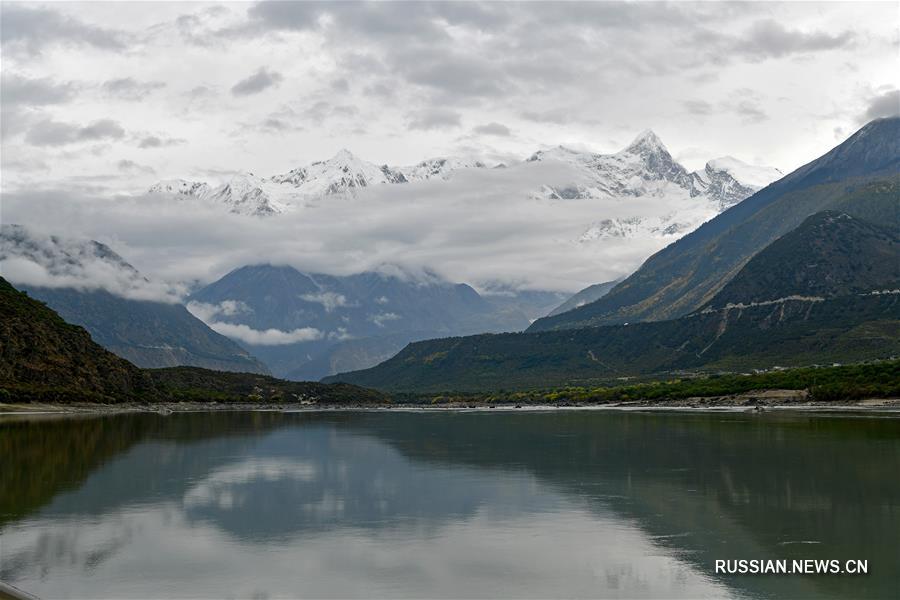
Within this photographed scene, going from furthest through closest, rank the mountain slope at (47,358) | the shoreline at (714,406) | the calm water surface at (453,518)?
the mountain slope at (47,358), the shoreline at (714,406), the calm water surface at (453,518)

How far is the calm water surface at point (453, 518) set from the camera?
113 feet

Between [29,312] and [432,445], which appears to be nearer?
[432,445]

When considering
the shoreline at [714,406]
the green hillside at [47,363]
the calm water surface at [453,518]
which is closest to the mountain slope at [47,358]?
the green hillside at [47,363]

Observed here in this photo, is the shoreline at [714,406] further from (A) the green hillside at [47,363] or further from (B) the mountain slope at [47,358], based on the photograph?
(B) the mountain slope at [47,358]

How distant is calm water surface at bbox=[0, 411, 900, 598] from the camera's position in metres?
34.3

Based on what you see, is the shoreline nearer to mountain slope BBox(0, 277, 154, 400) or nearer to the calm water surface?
mountain slope BBox(0, 277, 154, 400)

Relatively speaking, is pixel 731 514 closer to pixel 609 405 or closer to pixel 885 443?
pixel 885 443

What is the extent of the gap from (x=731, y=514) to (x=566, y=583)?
51.8 feet

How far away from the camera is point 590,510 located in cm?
4941

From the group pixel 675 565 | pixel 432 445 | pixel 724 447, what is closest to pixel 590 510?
pixel 675 565

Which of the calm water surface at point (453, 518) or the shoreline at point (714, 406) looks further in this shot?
the shoreline at point (714, 406)

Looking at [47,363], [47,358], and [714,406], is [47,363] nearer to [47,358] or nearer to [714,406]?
[47,358]

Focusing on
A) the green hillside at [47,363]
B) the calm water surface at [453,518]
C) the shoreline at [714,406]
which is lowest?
the calm water surface at [453,518]

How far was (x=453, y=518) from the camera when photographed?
4784 centimetres
